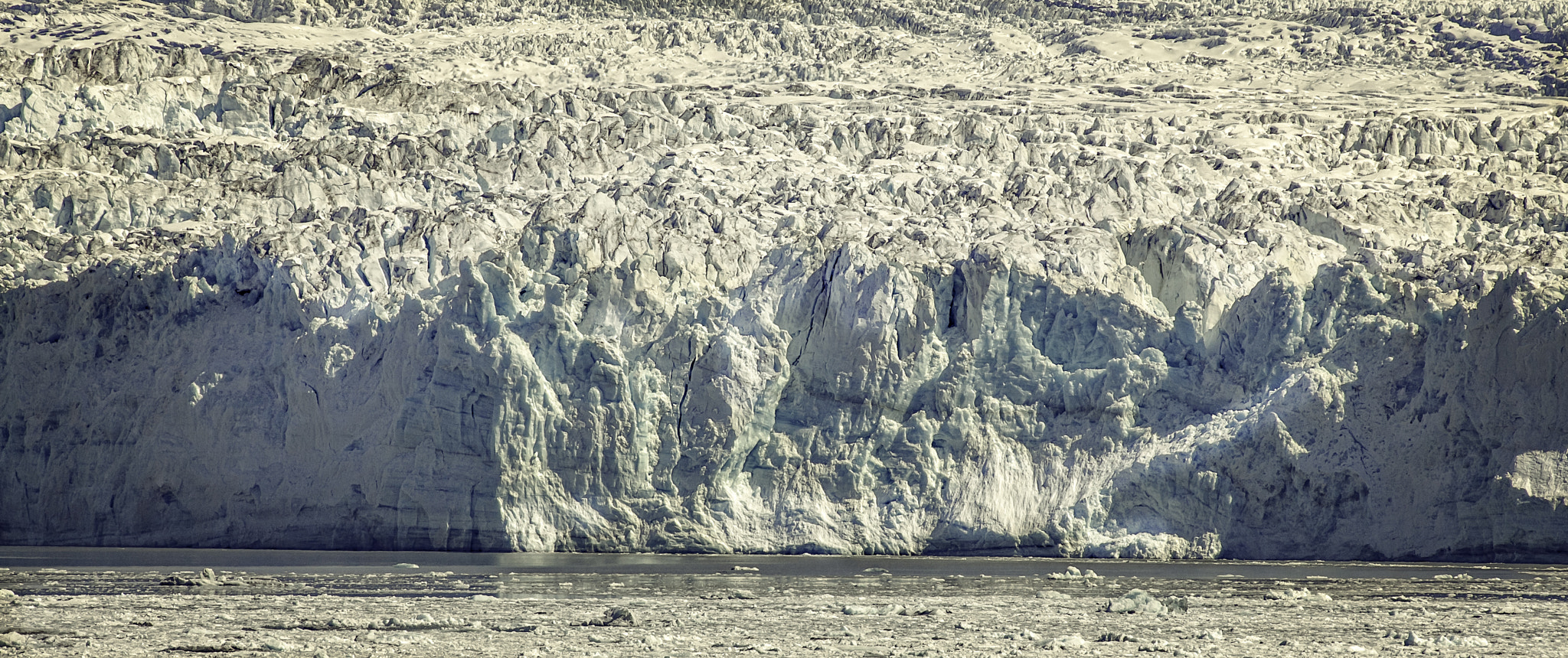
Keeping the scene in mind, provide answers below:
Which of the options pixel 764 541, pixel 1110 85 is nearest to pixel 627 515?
pixel 764 541

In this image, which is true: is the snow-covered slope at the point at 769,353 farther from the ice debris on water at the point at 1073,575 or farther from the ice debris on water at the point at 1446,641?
the ice debris on water at the point at 1446,641

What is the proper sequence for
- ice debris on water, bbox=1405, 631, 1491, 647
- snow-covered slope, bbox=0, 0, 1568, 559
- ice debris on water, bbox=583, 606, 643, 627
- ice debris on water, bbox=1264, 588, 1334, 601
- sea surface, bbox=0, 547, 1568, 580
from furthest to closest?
snow-covered slope, bbox=0, 0, 1568, 559 < sea surface, bbox=0, 547, 1568, 580 < ice debris on water, bbox=1264, 588, 1334, 601 < ice debris on water, bbox=583, 606, 643, 627 < ice debris on water, bbox=1405, 631, 1491, 647

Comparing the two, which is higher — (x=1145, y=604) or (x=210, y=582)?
(x=210, y=582)

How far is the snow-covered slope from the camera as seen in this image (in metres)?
28.5

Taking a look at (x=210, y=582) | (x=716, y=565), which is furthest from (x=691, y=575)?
(x=210, y=582)

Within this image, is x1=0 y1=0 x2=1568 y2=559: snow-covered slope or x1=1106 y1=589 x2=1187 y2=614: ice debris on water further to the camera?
x1=0 y1=0 x2=1568 y2=559: snow-covered slope

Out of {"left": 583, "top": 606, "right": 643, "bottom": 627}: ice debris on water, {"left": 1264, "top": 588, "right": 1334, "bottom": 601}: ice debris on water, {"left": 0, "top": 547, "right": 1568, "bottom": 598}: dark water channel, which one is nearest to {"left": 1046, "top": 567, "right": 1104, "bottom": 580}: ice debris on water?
{"left": 0, "top": 547, "right": 1568, "bottom": 598}: dark water channel

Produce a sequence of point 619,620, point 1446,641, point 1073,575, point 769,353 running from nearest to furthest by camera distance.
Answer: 1. point 1446,641
2. point 619,620
3. point 1073,575
4. point 769,353

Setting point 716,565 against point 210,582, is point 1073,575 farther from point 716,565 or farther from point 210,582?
point 210,582

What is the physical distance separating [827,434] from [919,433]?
66.1 inches

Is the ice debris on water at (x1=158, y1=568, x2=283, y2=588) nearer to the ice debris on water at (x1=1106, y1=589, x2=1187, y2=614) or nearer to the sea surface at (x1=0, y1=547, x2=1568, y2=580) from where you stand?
the sea surface at (x1=0, y1=547, x2=1568, y2=580)

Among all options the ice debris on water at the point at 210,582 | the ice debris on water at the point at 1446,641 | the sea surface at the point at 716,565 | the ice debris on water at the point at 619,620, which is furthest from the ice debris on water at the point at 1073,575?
the ice debris on water at the point at 210,582

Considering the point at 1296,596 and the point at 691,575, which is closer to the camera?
the point at 1296,596

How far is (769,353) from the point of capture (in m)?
30.3
